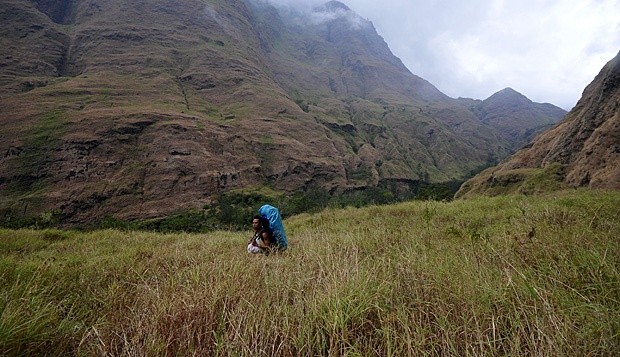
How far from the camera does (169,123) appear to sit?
58812 mm

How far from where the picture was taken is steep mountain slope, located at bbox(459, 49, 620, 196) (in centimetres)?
962

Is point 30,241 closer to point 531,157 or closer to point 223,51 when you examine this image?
point 531,157

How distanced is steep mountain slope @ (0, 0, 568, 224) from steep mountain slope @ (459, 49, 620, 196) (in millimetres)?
50163

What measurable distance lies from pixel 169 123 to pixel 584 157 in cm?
6782

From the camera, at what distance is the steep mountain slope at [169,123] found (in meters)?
48.1

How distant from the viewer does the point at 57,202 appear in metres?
43.1

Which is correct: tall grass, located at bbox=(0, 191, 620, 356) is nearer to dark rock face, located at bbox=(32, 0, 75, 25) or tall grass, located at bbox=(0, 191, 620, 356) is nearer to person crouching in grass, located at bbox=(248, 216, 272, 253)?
person crouching in grass, located at bbox=(248, 216, 272, 253)

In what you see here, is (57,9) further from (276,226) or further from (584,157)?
(584,157)

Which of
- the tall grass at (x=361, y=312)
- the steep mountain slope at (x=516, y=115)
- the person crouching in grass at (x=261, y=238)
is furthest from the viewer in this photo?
the steep mountain slope at (x=516, y=115)

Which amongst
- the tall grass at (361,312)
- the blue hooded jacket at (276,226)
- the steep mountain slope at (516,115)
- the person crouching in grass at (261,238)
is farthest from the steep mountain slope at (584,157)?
the steep mountain slope at (516,115)

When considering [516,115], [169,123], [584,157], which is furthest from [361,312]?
[516,115]

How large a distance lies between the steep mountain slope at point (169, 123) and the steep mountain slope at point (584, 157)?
Answer: 50.2 meters

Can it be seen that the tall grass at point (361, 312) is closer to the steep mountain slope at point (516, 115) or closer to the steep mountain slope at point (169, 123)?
the steep mountain slope at point (169, 123)

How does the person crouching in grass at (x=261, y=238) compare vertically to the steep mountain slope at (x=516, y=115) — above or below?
below
